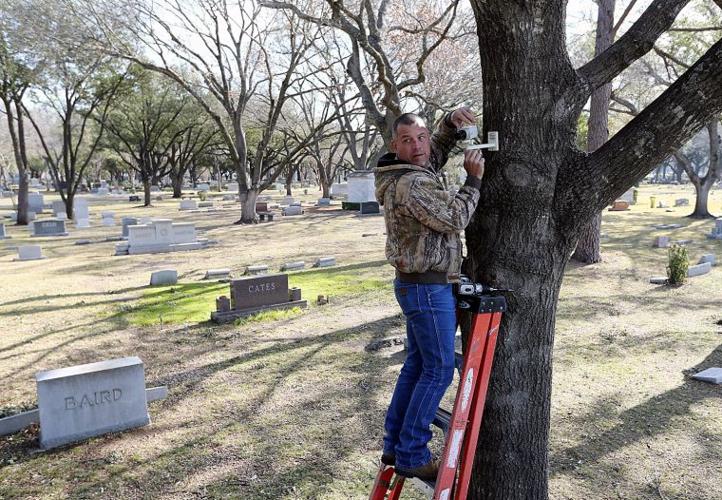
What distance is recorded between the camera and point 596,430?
4.76 metres

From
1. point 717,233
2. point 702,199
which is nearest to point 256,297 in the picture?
point 717,233

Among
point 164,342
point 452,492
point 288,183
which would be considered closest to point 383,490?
point 452,492

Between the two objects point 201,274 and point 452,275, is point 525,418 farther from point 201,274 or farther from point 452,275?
point 201,274

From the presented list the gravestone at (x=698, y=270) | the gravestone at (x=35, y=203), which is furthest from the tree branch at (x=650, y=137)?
the gravestone at (x=35, y=203)

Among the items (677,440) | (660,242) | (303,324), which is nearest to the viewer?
(677,440)

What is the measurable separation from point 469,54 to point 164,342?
18.7 meters

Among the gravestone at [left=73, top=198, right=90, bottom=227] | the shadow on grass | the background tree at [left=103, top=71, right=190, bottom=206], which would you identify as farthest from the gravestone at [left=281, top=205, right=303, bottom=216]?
the shadow on grass

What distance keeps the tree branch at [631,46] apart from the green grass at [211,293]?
6.89 metres

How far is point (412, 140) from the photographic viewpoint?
2.50 m

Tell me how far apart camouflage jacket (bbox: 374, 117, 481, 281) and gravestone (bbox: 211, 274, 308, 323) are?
21.4ft

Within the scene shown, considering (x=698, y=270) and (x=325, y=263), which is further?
(x=325, y=263)

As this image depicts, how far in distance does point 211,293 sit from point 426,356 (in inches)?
345

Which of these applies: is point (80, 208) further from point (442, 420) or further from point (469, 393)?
point (469, 393)

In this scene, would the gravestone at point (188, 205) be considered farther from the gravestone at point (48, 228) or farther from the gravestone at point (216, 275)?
the gravestone at point (216, 275)
